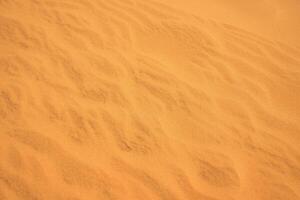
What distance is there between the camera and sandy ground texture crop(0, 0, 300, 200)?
195 centimetres

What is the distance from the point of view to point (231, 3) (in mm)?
3854

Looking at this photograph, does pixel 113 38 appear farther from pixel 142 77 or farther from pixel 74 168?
pixel 74 168

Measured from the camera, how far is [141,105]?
2.37 m

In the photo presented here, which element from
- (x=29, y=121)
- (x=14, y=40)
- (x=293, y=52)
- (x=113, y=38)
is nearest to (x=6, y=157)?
(x=29, y=121)

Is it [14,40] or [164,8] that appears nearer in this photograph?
[14,40]

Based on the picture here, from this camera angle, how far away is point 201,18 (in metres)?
3.34

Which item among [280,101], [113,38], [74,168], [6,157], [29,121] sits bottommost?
[6,157]

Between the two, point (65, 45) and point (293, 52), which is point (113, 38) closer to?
point (65, 45)

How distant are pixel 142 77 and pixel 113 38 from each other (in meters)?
0.56

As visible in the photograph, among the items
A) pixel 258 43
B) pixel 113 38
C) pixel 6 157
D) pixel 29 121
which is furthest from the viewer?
pixel 258 43

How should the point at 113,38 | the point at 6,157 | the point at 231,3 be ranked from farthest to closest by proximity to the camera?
1. the point at 231,3
2. the point at 113,38
3. the point at 6,157

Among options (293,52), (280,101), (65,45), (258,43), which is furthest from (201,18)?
(65,45)

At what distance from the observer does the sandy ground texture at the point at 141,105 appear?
76.7 inches

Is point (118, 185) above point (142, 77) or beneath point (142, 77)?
beneath
